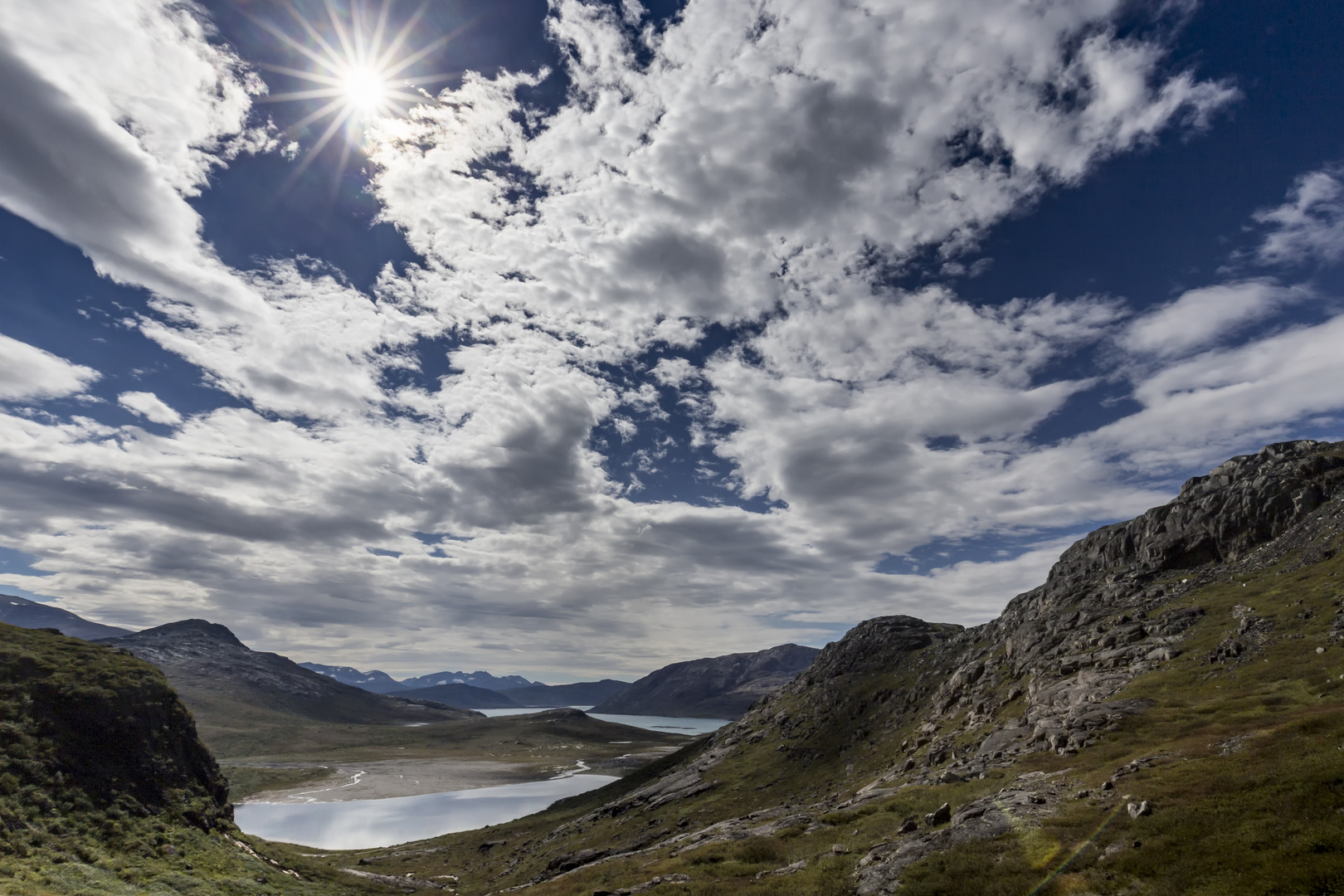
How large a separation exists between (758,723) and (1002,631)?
232ft

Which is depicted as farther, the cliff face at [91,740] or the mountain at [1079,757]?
the cliff face at [91,740]

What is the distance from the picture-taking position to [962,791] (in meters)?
46.0

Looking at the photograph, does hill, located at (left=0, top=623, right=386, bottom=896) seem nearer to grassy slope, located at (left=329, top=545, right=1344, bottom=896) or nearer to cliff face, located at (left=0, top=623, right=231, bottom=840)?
cliff face, located at (left=0, top=623, right=231, bottom=840)

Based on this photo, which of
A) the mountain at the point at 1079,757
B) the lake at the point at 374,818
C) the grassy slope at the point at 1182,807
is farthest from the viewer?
the lake at the point at 374,818

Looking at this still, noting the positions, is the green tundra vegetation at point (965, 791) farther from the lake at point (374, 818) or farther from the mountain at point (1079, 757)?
the lake at point (374, 818)

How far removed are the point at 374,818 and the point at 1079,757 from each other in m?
193

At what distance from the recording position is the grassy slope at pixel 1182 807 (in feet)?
77.1

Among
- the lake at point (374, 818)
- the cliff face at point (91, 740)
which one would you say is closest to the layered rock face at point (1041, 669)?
the cliff face at point (91, 740)

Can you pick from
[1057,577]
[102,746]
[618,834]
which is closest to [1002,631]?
[1057,577]

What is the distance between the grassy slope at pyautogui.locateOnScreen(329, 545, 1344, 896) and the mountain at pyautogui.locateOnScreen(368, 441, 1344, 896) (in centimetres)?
18

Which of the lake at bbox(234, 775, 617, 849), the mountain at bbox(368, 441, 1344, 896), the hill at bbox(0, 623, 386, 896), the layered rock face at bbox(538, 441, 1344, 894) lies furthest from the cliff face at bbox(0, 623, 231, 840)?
the lake at bbox(234, 775, 617, 849)

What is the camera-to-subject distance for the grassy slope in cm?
2350

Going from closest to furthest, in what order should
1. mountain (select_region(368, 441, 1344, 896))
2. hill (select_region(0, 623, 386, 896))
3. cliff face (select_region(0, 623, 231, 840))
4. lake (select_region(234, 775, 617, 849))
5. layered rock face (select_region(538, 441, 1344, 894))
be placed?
1. mountain (select_region(368, 441, 1344, 896))
2. hill (select_region(0, 623, 386, 896))
3. cliff face (select_region(0, 623, 231, 840))
4. layered rock face (select_region(538, 441, 1344, 894))
5. lake (select_region(234, 775, 617, 849))

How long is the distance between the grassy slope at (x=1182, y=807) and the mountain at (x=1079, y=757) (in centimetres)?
18
